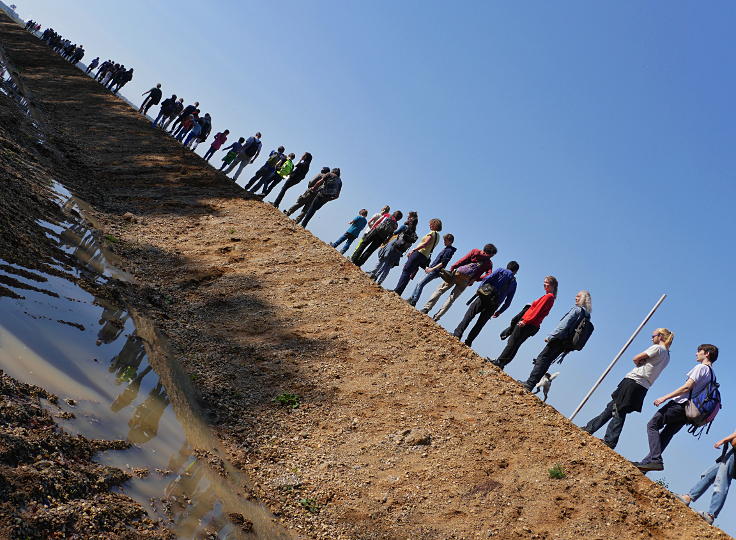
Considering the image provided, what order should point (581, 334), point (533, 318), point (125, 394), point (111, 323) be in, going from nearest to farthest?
point (125, 394)
point (111, 323)
point (581, 334)
point (533, 318)

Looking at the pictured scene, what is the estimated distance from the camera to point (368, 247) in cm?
1397

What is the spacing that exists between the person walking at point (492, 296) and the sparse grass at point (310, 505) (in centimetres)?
474

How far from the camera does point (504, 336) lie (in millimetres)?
9742

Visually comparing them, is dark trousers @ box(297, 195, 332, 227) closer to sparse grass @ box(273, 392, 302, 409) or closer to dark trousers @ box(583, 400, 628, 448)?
sparse grass @ box(273, 392, 302, 409)

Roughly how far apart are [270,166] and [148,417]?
13.1 m

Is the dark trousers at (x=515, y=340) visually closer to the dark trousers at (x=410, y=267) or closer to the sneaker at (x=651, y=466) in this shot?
the sneaker at (x=651, y=466)

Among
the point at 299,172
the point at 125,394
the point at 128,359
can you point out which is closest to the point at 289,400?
the point at 128,359

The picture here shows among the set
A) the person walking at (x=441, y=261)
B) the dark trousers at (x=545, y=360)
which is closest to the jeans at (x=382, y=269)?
the person walking at (x=441, y=261)

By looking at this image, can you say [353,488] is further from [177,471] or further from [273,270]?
[273,270]

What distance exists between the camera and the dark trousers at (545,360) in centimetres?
888

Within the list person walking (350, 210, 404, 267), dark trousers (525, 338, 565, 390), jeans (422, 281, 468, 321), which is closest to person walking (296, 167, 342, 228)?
person walking (350, 210, 404, 267)

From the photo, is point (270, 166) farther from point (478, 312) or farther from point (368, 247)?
point (478, 312)

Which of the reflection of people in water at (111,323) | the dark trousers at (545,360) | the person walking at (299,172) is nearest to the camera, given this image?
the reflection of people in water at (111,323)

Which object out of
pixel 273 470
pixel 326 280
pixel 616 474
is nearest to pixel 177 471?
pixel 273 470
